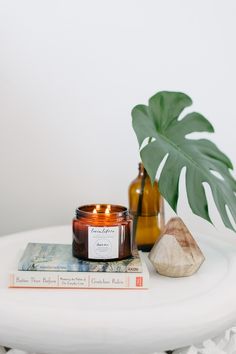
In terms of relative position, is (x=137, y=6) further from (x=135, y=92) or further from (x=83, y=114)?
(x=83, y=114)

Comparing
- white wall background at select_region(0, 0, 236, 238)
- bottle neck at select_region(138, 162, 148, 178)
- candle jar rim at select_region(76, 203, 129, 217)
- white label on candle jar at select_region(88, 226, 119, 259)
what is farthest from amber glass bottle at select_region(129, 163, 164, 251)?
white wall background at select_region(0, 0, 236, 238)

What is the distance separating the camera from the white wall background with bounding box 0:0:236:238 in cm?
148

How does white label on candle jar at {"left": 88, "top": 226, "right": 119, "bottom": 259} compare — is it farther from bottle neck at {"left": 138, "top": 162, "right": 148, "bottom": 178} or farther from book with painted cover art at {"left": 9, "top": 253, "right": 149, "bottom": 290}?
bottle neck at {"left": 138, "top": 162, "right": 148, "bottom": 178}

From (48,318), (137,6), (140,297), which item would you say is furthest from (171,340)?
(137,6)

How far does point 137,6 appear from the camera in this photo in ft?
4.89

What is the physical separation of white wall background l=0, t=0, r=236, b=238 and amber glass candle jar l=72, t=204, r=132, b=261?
572 millimetres

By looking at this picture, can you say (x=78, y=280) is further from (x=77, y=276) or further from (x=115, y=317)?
(x=115, y=317)

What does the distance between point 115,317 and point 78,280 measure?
146 mm

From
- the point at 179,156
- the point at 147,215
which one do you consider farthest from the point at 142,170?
the point at 179,156

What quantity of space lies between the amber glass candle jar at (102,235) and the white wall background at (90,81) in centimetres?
57

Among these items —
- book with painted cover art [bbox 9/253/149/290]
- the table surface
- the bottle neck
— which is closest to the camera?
the table surface

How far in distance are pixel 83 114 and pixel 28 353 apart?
34.0 inches

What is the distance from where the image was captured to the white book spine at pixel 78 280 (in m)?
0.89

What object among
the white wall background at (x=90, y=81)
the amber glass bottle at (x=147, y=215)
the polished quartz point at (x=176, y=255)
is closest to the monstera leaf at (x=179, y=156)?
the polished quartz point at (x=176, y=255)
